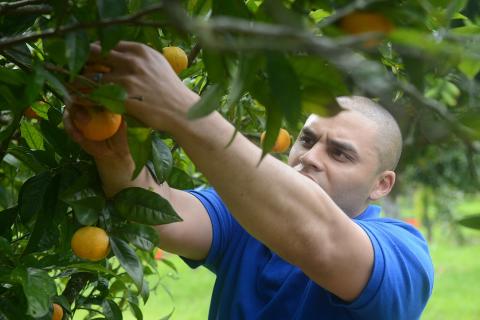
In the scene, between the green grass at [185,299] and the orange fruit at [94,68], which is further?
the green grass at [185,299]

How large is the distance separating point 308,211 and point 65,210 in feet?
1.38

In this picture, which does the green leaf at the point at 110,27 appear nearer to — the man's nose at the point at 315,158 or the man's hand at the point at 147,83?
the man's hand at the point at 147,83

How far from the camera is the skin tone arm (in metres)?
1.04

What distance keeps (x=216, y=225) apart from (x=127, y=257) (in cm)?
74

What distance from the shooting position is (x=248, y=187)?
1.25 meters

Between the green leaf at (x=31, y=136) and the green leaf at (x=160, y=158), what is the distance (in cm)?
37

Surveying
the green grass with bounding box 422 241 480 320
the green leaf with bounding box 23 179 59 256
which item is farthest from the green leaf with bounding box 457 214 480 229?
the green grass with bounding box 422 241 480 320

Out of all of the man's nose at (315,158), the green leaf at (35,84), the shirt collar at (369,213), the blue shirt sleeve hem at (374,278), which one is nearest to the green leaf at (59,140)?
the green leaf at (35,84)

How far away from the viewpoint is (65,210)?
4.02 feet

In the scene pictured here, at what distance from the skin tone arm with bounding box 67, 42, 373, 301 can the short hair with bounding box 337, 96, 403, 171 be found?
1.41 feet

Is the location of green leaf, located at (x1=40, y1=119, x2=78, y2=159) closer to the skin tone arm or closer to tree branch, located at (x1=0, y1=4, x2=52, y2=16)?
the skin tone arm

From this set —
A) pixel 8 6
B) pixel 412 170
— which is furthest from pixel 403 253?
pixel 412 170

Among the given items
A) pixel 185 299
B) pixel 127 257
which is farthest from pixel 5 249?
pixel 185 299

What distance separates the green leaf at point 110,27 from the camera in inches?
36.3
